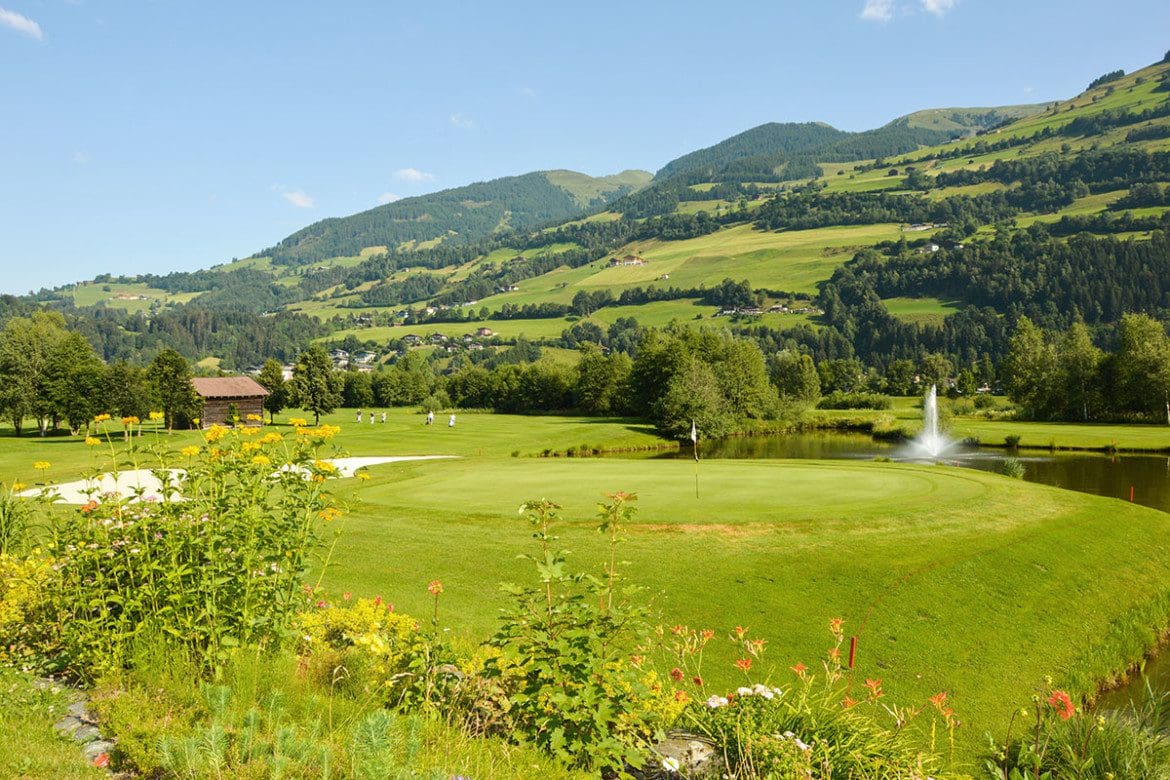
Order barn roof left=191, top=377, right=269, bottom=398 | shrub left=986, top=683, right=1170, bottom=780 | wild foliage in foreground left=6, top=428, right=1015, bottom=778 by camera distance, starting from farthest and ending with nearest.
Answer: barn roof left=191, top=377, right=269, bottom=398, shrub left=986, top=683, right=1170, bottom=780, wild foliage in foreground left=6, top=428, right=1015, bottom=778

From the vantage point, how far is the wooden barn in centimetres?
8019

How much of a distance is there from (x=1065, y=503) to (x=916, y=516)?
25.7 ft

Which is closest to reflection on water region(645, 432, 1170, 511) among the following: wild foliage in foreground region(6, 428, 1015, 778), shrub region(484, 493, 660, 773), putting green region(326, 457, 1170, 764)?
putting green region(326, 457, 1170, 764)

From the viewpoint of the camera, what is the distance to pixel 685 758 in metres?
5.78

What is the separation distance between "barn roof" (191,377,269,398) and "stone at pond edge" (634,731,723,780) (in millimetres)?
85834

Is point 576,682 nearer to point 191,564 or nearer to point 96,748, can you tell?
point 96,748

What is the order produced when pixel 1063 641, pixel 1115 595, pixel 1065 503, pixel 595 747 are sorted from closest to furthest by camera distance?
pixel 595 747
pixel 1063 641
pixel 1115 595
pixel 1065 503

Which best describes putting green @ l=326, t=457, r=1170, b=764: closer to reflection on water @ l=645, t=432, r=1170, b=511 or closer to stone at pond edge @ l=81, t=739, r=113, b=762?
stone at pond edge @ l=81, t=739, r=113, b=762

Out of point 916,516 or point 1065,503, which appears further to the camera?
point 1065,503

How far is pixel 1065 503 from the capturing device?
2472 cm

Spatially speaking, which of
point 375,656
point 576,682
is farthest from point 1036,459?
point 375,656

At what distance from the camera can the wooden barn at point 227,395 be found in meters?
80.2

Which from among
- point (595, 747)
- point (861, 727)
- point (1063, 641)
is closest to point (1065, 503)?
point (1063, 641)

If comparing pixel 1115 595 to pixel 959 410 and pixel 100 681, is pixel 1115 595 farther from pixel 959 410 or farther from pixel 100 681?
pixel 959 410
